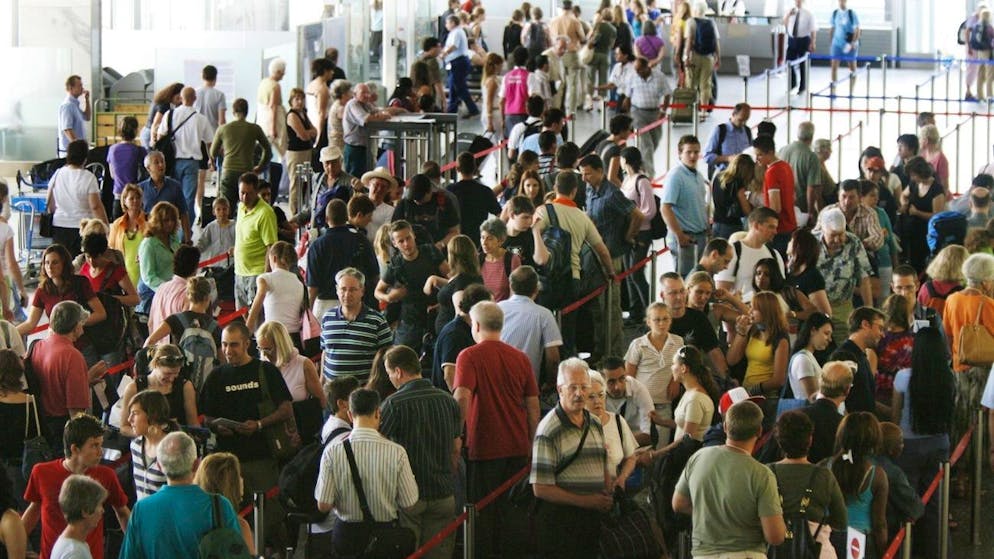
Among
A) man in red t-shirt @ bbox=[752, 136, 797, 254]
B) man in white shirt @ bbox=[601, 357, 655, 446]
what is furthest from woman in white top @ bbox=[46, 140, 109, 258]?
man in white shirt @ bbox=[601, 357, 655, 446]

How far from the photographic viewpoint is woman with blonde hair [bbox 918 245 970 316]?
37.9 feet

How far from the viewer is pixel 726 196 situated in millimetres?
13742

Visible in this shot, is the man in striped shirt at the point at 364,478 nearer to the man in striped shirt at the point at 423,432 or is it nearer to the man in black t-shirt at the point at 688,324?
the man in striped shirt at the point at 423,432

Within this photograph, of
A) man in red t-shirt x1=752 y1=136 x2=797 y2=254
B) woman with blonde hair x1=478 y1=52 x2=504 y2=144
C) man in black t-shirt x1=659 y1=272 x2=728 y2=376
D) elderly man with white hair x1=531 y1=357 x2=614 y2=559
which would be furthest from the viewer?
woman with blonde hair x1=478 y1=52 x2=504 y2=144

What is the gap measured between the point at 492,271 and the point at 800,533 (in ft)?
12.5

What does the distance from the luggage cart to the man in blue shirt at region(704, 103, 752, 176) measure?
21.6 ft

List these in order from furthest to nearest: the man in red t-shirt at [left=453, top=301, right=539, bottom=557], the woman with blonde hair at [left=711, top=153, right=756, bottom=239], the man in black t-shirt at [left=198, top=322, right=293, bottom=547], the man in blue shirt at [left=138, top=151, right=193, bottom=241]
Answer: the man in blue shirt at [left=138, top=151, right=193, bottom=241]
the woman with blonde hair at [left=711, top=153, right=756, bottom=239]
the man in red t-shirt at [left=453, top=301, right=539, bottom=557]
the man in black t-shirt at [left=198, top=322, right=293, bottom=547]

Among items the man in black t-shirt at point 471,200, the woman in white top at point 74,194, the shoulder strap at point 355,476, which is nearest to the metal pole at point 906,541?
the shoulder strap at point 355,476

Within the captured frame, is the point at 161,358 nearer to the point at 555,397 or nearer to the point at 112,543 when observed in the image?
the point at 112,543

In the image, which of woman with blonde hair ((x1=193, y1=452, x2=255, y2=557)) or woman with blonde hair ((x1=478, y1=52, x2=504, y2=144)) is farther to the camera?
woman with blonde hair ((x1=478, y1=52, x2=504, y2=144))

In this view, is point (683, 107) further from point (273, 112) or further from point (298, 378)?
point (298, 378)

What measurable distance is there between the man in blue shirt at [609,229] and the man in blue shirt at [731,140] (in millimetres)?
3105

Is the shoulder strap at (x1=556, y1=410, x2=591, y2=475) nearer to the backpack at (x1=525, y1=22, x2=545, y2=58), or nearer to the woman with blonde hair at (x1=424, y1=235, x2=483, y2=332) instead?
the woman with blonde hair at (x1=424, y1=235, x2=483, y2=332)

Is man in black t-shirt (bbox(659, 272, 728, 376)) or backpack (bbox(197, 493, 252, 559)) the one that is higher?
man in black t-shirt (bbox(659, 272, 728, 376))
